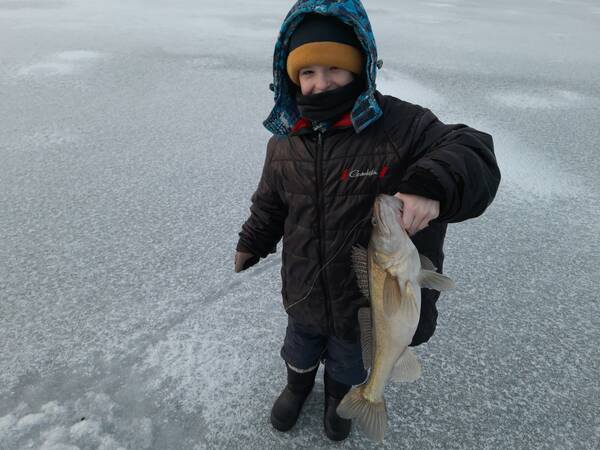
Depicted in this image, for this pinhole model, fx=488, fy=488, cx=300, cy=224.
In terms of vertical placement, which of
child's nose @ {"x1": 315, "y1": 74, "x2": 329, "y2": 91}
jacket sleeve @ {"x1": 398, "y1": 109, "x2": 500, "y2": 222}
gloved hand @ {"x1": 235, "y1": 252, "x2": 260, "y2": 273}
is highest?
child's nose @ {"x1": 315, "y1": 74, "x2": 329, "y2": 91}

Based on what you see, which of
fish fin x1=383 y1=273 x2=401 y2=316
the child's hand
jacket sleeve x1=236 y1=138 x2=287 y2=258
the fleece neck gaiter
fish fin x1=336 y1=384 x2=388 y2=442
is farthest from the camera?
jacket sleeve x1=236 y1=138 x2=287 y2=258

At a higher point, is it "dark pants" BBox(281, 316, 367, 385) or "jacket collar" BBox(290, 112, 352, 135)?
"jacket collar" BBox(290, 112, 352, 135)

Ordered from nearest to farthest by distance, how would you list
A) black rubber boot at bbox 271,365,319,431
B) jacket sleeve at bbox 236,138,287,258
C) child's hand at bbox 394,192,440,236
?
child's hand at bbox 394,192,440,236 < jacket sleeve at bbox 236,138,287,258 < black rubber boot at bbox 271,365,319,431

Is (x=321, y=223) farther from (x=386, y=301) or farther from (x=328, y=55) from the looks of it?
(x=328, y=55)

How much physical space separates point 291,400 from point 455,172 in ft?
3.51

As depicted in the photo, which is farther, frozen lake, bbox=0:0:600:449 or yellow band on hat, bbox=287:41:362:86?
frozen lake, bbox=0:0:600:449

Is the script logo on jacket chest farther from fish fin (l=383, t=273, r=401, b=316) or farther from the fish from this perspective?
fish fin (l=383, t=273, r=401, b=316)

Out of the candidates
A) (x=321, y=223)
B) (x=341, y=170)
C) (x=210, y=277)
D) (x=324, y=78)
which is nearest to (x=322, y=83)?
(x=324, y=78)

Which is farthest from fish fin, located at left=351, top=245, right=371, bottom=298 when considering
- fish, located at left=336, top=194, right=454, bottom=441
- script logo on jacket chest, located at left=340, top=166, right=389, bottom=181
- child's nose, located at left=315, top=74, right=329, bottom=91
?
child's nose, located at left=315, top=74, right=329, bottom=91

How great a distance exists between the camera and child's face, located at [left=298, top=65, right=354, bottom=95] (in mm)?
1388

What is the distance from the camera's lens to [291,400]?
5.89 ft

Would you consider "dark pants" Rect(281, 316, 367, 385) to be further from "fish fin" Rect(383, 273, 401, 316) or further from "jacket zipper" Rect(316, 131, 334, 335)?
"fish fin" Rect(383, 273, 401, 316)

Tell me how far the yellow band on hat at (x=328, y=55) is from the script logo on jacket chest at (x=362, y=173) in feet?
0.93

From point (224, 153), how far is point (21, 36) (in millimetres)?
5077
